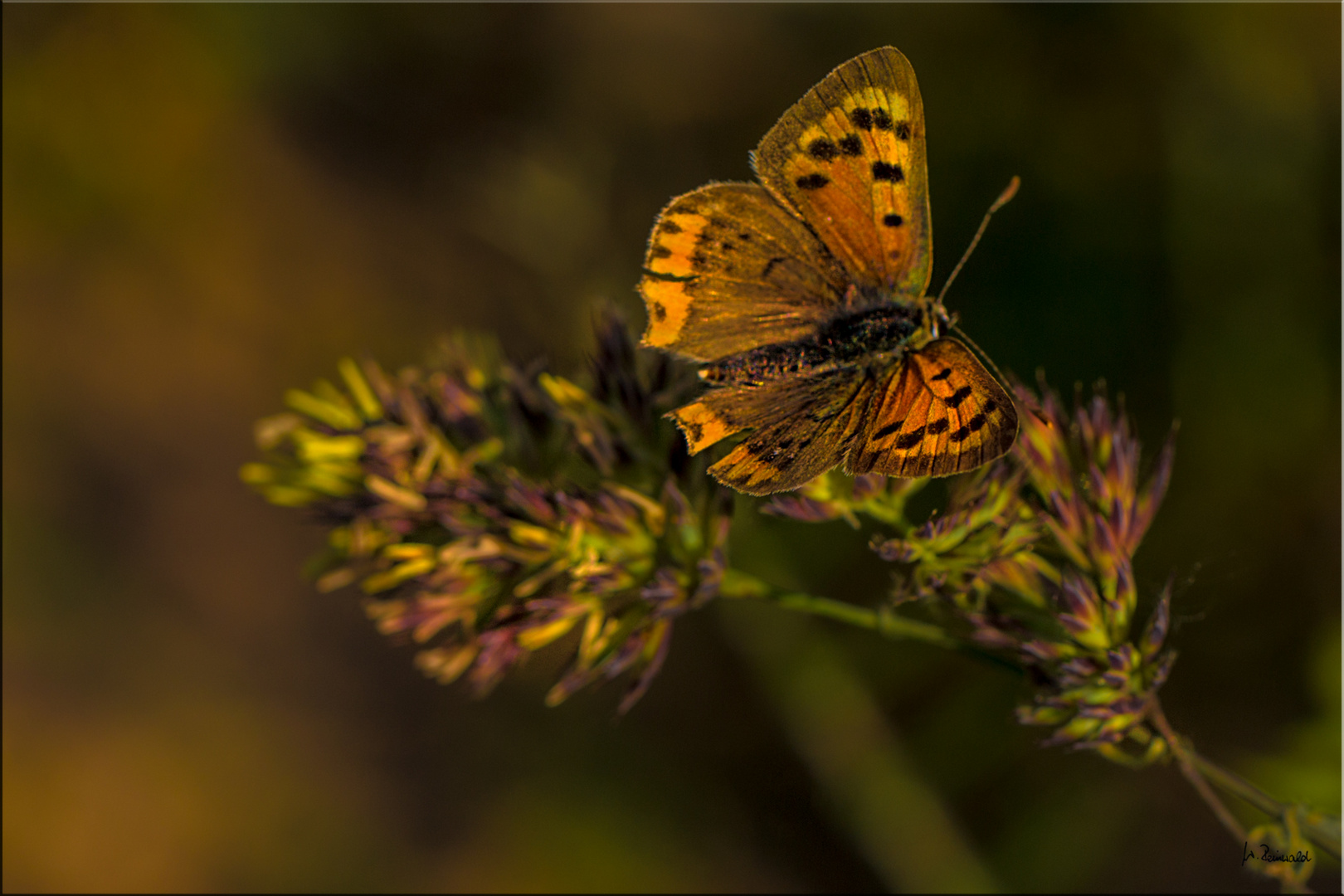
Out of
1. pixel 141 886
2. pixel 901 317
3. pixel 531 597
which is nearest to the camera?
pixel 901 317

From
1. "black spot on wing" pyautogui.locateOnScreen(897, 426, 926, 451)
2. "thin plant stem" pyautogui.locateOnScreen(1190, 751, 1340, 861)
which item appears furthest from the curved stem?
"black spot on wing" pyautogui.locateOnScreen(897, 426, 926, 451)

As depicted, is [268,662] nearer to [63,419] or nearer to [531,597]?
[63,419]

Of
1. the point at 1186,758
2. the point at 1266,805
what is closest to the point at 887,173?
the point at 1186,758

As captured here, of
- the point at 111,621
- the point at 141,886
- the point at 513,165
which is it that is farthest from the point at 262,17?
the point at 141,886

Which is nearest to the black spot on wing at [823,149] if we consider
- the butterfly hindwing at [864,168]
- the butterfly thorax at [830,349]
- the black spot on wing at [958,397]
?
the butterfly hindwing at [864,168]

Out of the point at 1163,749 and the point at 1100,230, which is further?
the point at 1100,230
